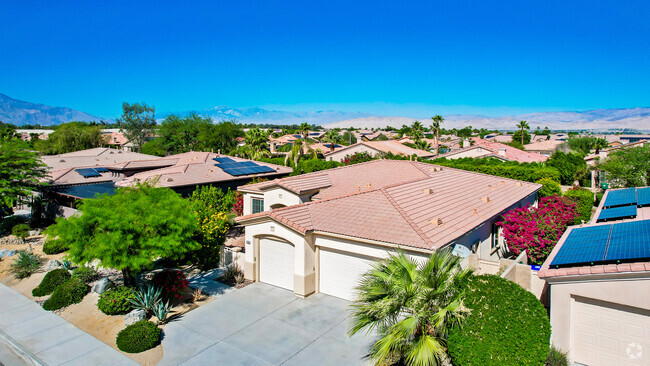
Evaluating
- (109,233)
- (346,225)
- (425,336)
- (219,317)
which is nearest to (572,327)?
(425,336)

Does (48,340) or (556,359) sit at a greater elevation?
(556,359)

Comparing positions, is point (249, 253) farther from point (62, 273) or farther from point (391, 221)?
point (62, 273)

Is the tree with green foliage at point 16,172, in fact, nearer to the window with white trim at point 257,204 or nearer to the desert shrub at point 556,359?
the window with white trim at point 257,204

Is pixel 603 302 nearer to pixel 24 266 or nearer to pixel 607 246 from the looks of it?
pixel 607 246

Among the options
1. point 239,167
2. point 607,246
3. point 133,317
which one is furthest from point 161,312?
point 239,167

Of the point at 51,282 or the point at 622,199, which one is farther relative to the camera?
the point at 622,199

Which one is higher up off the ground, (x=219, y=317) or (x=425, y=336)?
(x=425, y=336)

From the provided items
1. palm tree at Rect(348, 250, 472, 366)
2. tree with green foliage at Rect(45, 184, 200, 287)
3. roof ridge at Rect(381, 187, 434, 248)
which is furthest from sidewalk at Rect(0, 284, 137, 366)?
roof ridge at Rect(381, 187, 434, 248)

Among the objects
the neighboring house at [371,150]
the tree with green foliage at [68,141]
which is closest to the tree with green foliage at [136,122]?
the tree with green foliage at [68,141]
